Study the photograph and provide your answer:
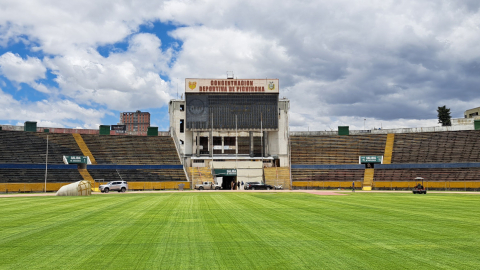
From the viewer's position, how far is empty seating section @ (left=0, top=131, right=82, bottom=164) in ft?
208

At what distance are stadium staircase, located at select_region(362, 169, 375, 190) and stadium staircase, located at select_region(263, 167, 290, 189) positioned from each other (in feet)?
45.1

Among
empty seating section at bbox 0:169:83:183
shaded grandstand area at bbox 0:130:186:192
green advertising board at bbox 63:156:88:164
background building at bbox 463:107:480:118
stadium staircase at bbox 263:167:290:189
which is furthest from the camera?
background building at bbox 463:107:480:118

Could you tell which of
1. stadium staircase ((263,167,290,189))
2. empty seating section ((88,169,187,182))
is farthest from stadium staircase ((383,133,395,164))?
empty seating section ((88,169,187,182))

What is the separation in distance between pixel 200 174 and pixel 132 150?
1479cm

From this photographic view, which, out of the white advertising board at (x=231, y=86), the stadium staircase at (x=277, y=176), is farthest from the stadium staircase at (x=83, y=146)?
the stadium staircase at (x=277, y=176)

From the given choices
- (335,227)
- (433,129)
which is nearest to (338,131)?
(433,129)

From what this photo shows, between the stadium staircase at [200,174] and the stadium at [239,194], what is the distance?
0.39 metres

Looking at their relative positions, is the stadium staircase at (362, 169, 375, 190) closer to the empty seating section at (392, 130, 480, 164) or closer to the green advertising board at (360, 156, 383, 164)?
the green advertising board at (360, 156, 383, 164)

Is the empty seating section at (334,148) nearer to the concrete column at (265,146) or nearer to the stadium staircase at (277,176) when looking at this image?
the stadium staircase at (277,176)

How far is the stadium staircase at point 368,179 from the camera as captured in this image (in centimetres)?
6534

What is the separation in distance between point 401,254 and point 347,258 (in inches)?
63.7

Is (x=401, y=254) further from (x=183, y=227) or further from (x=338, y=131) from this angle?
(x=338, y=131)

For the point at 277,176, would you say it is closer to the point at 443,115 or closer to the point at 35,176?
the point at 35,176

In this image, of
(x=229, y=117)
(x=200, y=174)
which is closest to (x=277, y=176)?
(x=200, y=174)
